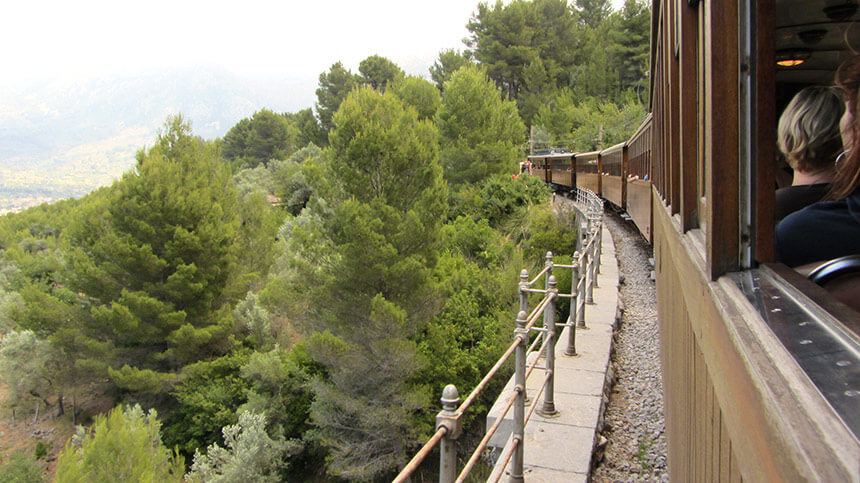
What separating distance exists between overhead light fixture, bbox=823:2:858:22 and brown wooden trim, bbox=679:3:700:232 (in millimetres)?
490

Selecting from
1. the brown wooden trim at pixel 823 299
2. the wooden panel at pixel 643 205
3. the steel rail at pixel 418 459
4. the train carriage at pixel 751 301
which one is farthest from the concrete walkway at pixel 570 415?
the brown wooden trim at pixel 823 299

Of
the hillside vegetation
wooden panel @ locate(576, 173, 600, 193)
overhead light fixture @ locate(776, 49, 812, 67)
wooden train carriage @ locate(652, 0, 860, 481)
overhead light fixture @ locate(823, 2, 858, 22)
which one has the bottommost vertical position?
the hillside vegetation

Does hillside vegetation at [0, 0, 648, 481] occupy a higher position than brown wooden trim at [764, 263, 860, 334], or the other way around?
brown wooden trim at [764, 263, 860, 334]

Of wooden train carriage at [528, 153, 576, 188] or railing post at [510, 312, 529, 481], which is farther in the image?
wooden train carriage at [528, 153, 576, 188]

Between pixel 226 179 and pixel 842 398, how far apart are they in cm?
Answer: 3516

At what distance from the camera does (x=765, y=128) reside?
1.27 meters

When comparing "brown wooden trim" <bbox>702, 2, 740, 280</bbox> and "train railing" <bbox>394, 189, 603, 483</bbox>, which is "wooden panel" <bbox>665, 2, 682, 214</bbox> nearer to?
"train railing" <bbox>394, 189, 603, 483</bbox>

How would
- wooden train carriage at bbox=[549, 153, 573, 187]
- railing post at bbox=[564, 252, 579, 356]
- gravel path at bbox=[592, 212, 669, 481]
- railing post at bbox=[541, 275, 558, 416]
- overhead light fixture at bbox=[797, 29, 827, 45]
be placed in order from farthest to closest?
wooden train carriage at bbox=[549, 153, 573, 187]
railing post at bbox=[564, 252, 579, 356]
railing post at bbox=[541, 275, 558, 416]
gravel path at bbox=[592, 212, 669, 481]
overhead light fixture at bbox=[797, 29, 827, 45]

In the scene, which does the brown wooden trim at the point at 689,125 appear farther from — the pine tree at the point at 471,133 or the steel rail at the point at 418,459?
the pine tree at the point at 471,133

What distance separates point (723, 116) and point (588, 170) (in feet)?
76.7

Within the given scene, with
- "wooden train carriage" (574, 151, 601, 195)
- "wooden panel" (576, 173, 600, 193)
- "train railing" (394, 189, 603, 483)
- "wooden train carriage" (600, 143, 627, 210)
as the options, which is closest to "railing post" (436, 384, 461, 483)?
"train railing" (394, 189, 603, 483)

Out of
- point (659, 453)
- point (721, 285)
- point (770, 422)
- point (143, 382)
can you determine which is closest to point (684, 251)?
point (721, 285)

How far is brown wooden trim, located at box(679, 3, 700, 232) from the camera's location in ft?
7.50

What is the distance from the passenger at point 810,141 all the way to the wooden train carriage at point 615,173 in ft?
43.6
